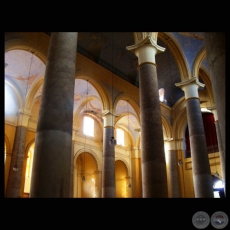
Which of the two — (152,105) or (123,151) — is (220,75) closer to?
(152,105)

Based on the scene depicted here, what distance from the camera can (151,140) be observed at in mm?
6117

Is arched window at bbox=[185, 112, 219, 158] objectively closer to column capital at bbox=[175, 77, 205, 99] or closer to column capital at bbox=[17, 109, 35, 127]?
column capital at bbox=[175, 77, 205, 99]

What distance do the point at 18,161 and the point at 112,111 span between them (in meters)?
5.39

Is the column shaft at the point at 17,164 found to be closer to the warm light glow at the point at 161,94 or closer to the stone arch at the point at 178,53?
the stone arch at the point at 178,53

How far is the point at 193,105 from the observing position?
1008 centimetres

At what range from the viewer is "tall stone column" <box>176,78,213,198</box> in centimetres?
855

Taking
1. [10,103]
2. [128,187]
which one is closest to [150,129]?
[10,103]

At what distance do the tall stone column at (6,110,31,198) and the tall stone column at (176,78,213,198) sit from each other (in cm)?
792

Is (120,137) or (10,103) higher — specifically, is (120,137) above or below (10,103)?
above
